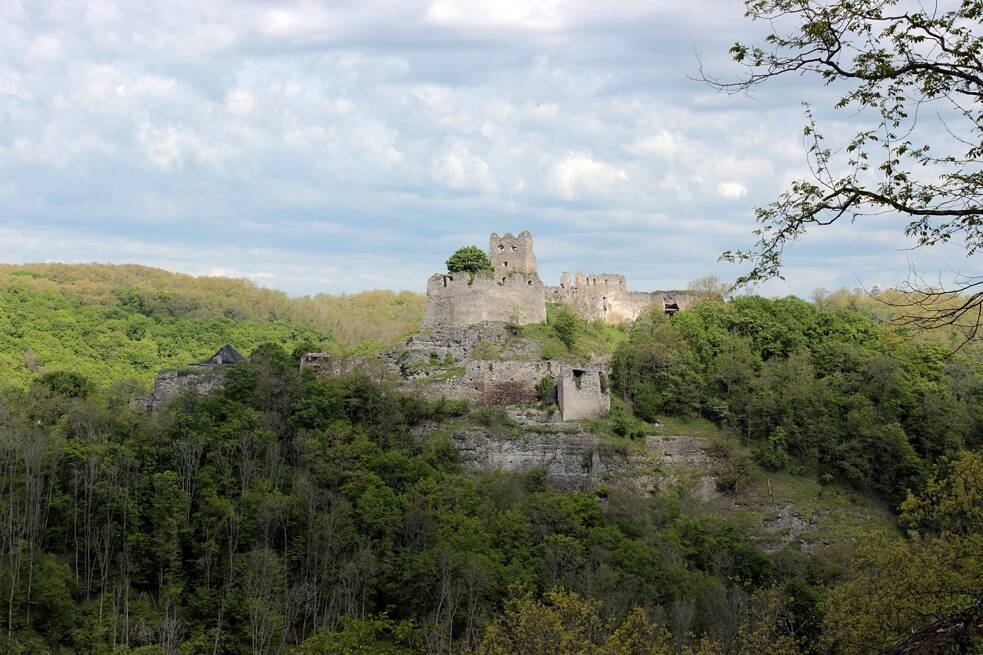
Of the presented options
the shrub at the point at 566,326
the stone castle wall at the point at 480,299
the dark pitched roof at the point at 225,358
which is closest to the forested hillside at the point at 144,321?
the stone castle wall at the point at 480,299

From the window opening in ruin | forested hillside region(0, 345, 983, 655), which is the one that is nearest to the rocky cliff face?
forested hillside region(0, 345, 983, 655)

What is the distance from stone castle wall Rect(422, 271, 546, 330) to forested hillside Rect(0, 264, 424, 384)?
2.92 meters

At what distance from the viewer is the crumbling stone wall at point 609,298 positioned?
58031 mm

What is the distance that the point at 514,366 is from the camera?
47.4 m

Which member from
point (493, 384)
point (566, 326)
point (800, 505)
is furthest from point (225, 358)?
point (800, 505)

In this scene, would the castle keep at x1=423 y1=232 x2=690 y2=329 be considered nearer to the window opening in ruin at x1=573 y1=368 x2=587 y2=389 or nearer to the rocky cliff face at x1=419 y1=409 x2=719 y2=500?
the window opening in ruin at x1=573 y1=368 x2=587 y2=389

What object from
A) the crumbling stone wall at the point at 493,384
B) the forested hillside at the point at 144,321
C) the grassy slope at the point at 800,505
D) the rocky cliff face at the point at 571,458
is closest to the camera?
the grassy slope at the point at 800,505

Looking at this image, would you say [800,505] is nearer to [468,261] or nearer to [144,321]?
[468,261]

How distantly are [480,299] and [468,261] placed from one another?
4.24m

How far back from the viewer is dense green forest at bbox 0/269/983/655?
30.7m

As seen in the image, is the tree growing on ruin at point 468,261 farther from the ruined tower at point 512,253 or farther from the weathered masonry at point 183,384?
the weathered masonry at point 183,384

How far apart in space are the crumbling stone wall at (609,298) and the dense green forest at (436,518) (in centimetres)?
493

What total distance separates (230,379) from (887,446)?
28.2 meters

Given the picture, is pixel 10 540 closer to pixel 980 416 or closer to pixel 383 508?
pixel 383 508
